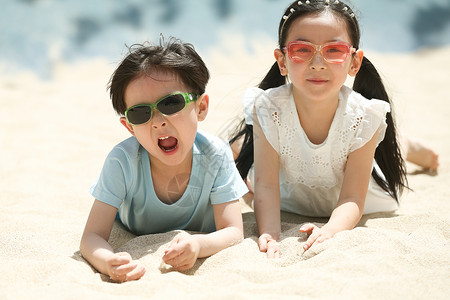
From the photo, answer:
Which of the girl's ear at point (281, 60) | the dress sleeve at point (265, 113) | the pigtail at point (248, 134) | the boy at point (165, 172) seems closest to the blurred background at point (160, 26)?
the pigtail at point (248, 134)

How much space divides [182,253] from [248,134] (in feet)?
3.89

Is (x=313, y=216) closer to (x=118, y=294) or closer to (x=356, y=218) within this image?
(x=356, y=218)

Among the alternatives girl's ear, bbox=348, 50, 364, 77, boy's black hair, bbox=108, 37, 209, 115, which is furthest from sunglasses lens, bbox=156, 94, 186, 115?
girl's ear, bbox=348, 50, 364, 77

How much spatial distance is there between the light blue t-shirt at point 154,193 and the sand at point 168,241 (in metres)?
0.13

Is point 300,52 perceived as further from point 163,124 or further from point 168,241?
point 168,241

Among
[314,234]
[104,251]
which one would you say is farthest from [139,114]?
[314,234]

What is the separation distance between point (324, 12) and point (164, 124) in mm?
995

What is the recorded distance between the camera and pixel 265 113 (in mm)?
2887

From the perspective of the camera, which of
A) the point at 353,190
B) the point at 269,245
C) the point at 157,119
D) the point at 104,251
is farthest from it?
the point at 353,190

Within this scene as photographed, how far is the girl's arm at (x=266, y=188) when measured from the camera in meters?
2.59

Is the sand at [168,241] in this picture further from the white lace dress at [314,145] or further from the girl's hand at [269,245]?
the white lace dress at [314,145]

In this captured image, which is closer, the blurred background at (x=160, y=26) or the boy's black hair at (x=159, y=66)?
the boy's black hair at (x=159, y=66)

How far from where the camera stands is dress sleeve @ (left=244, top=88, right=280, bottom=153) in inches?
112

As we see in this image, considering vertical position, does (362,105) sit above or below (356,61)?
below
